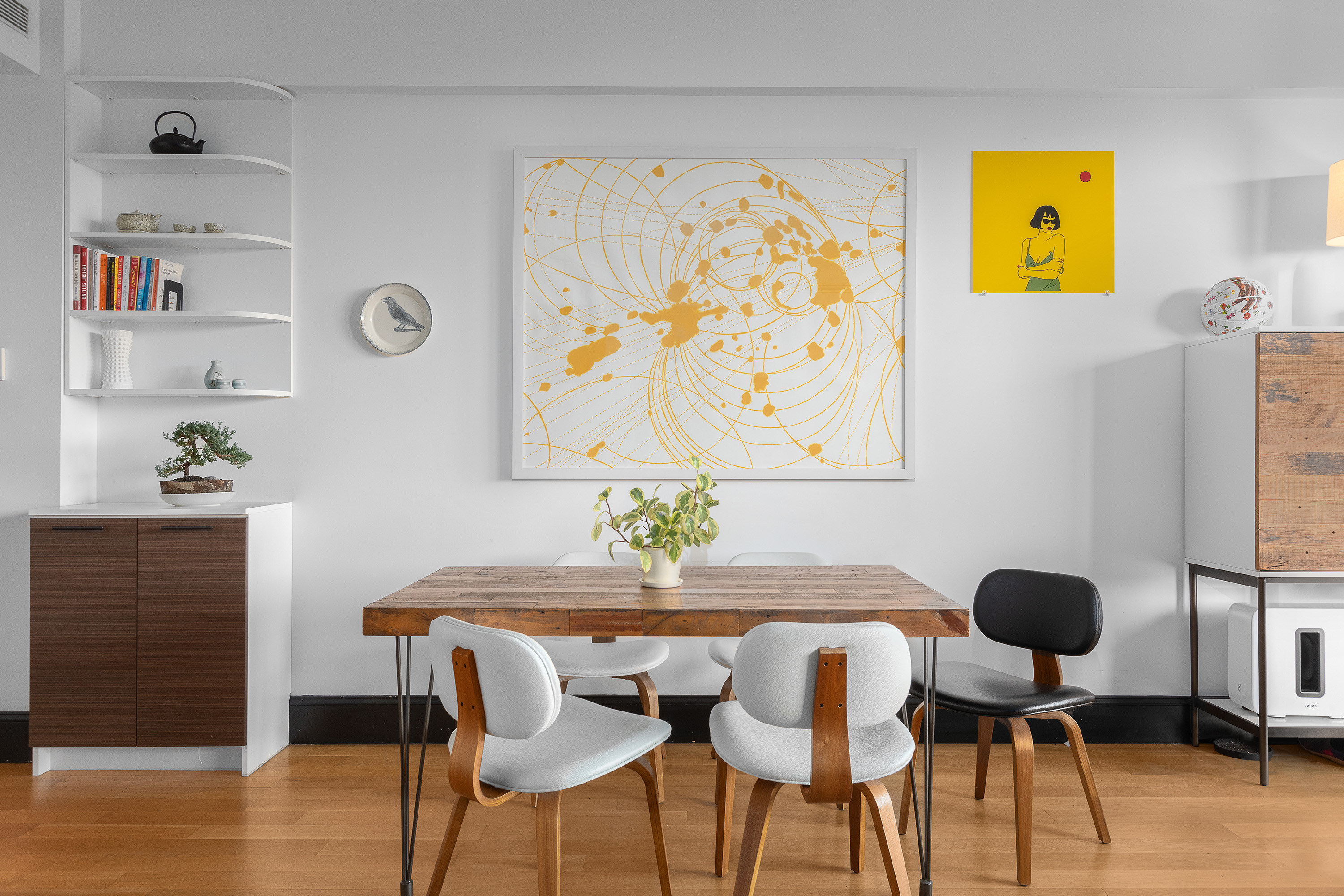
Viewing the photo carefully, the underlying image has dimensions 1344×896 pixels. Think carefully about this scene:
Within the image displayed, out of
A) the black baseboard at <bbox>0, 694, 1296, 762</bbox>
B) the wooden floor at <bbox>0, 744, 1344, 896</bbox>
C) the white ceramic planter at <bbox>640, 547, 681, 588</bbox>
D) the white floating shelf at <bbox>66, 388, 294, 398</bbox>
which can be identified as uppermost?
the white floating shelf at <bbox>66, 388, 294, 398</bbox>

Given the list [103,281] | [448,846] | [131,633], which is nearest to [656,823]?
[448,846]

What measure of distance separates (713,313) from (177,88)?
232cm

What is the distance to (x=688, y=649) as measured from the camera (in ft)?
11.1

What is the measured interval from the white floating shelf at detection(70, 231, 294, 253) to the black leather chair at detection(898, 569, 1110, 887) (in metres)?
2.94

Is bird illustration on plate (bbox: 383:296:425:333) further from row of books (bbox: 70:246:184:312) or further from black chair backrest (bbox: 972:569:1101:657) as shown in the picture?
black chair backrest (bbox: 972:569:1101:657)

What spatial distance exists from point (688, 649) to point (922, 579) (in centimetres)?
102

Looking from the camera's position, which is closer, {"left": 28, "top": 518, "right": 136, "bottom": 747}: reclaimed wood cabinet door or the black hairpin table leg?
the black hairpin table leg

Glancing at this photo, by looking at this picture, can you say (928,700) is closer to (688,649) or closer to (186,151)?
(688,649)

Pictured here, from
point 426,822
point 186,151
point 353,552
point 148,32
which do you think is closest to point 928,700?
point 426,822

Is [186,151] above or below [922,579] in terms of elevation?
above

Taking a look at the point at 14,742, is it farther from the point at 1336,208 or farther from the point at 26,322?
the point at 1336,208

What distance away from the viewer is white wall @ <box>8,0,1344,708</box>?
3.35 metres

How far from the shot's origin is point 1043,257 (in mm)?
3357

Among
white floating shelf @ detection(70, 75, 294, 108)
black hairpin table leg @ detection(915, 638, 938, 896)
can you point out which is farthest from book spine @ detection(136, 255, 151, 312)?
black hairpin table leg @ detection(915, 638, 938, 896)
